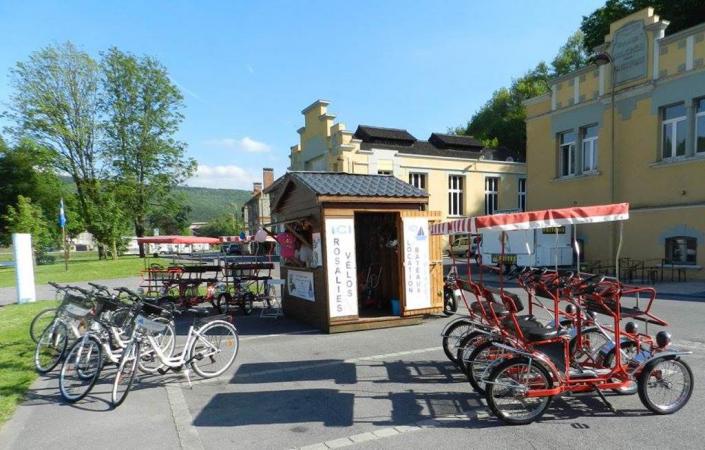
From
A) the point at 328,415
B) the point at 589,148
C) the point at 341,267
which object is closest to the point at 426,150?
the point at 589,148

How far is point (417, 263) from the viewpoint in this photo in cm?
886

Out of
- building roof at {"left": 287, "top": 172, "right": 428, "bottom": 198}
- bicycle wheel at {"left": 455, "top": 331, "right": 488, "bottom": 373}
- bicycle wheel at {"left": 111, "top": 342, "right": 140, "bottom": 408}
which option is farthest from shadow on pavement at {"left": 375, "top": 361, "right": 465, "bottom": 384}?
building roof at {"left": 287, "top": 172, "right": 428, "bottom": 198}

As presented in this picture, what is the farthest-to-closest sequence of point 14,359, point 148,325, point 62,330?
point 62,330 < point 14,359 < point 148,325

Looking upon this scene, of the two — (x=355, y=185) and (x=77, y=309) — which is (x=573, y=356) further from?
(x=77, y=309)

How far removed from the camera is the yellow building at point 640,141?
15.2 meters

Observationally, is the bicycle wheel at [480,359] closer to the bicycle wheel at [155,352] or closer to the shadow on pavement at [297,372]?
the shadow on pavement at [297,372]

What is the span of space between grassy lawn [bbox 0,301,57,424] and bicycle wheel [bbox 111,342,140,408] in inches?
41.7

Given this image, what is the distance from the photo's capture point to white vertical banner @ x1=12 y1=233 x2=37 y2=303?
1214 centimetres

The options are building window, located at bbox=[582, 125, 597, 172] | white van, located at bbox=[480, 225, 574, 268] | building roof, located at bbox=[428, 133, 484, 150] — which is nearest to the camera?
white van, located at bbox=[480, 225, 574, 268]

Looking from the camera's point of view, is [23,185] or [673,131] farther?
[23,185]

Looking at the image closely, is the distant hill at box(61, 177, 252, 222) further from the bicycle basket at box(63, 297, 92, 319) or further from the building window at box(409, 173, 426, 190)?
the bicycle basket at box(63, 297, 92, 319)

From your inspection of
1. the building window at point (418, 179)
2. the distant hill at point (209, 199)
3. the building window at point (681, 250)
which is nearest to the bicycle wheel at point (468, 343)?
the building window at point (681, 250)

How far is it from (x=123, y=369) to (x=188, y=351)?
0.83 metres

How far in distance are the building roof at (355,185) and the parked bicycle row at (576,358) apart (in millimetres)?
3821
